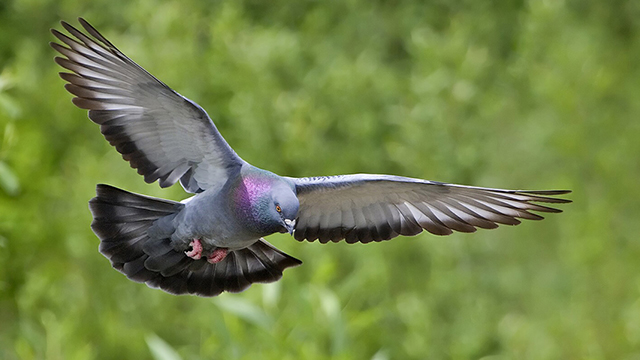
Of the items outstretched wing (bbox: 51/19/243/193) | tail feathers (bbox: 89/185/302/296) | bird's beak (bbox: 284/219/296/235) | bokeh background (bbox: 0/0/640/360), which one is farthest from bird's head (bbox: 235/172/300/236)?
bokeh background (bbox: 0/0/640/360)

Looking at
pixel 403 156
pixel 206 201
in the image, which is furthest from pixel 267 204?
pixel 403 156

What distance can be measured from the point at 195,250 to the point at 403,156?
289cm

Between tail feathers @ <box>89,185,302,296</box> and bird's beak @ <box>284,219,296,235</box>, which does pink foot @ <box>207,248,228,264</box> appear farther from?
bird's beak @ <box>284,219,296,235</box>

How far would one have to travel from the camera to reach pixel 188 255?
2223 millimetres

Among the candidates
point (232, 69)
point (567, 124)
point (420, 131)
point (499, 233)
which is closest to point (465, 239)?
point (499, 233)

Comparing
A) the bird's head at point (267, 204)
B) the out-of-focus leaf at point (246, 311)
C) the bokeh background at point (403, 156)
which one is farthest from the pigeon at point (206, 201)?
the bokeh background at point (403, 156)

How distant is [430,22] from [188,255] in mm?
4625

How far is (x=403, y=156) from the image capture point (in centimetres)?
493

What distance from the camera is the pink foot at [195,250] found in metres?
2.18

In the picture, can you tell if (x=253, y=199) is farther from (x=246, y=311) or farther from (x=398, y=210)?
(x=246, y=311)

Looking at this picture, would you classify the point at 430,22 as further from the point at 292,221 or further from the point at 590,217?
the point at 292,221

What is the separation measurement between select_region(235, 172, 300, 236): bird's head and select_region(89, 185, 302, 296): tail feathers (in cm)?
31

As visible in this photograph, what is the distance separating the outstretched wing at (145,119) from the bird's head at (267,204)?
0.16 metres

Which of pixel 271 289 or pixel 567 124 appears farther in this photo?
pixel 567 124
